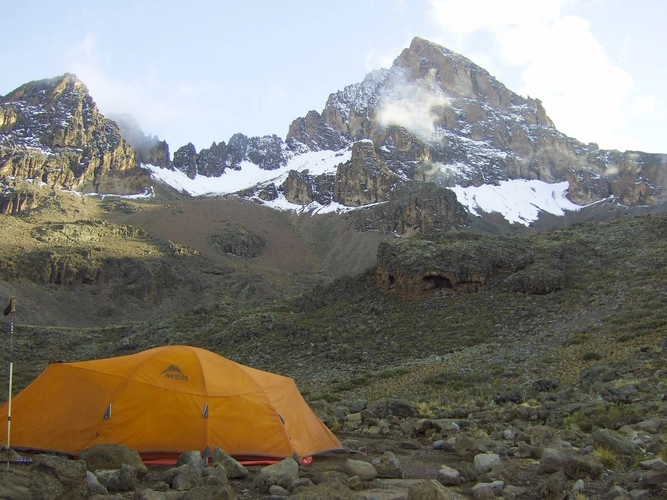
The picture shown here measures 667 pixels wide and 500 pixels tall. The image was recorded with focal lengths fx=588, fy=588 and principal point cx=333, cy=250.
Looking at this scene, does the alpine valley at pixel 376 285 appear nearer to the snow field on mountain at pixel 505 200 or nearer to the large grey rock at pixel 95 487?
the snow field on mountain at pixel 505 200

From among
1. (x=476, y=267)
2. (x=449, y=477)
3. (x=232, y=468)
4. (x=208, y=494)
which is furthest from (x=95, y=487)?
(x=476, y=267)

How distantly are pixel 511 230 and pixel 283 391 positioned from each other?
132m

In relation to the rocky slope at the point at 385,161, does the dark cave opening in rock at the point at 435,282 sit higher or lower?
lower

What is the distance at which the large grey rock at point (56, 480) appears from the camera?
6.39 m

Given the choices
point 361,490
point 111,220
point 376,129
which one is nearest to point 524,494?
point 361,490

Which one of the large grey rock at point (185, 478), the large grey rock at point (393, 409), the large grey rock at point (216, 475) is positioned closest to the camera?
the large grey rock at point (216, 475)

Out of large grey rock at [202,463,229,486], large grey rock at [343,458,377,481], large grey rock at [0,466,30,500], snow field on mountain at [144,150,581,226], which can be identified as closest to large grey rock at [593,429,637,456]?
large grey rock at [343,458,377,481]

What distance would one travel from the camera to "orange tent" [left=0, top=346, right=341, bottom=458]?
35.0 feet

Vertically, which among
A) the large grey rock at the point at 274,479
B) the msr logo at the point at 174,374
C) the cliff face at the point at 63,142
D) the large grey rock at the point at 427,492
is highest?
the cliff face at the point at 63,142

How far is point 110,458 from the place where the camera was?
28.9 feet

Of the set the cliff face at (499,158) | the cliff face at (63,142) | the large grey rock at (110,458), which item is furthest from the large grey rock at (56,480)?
the cliff face at (499,158)

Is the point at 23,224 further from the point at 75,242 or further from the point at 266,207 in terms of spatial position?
the point at 266,207

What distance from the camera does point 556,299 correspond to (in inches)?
1323

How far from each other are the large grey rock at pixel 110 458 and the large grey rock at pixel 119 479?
0.79 meters
